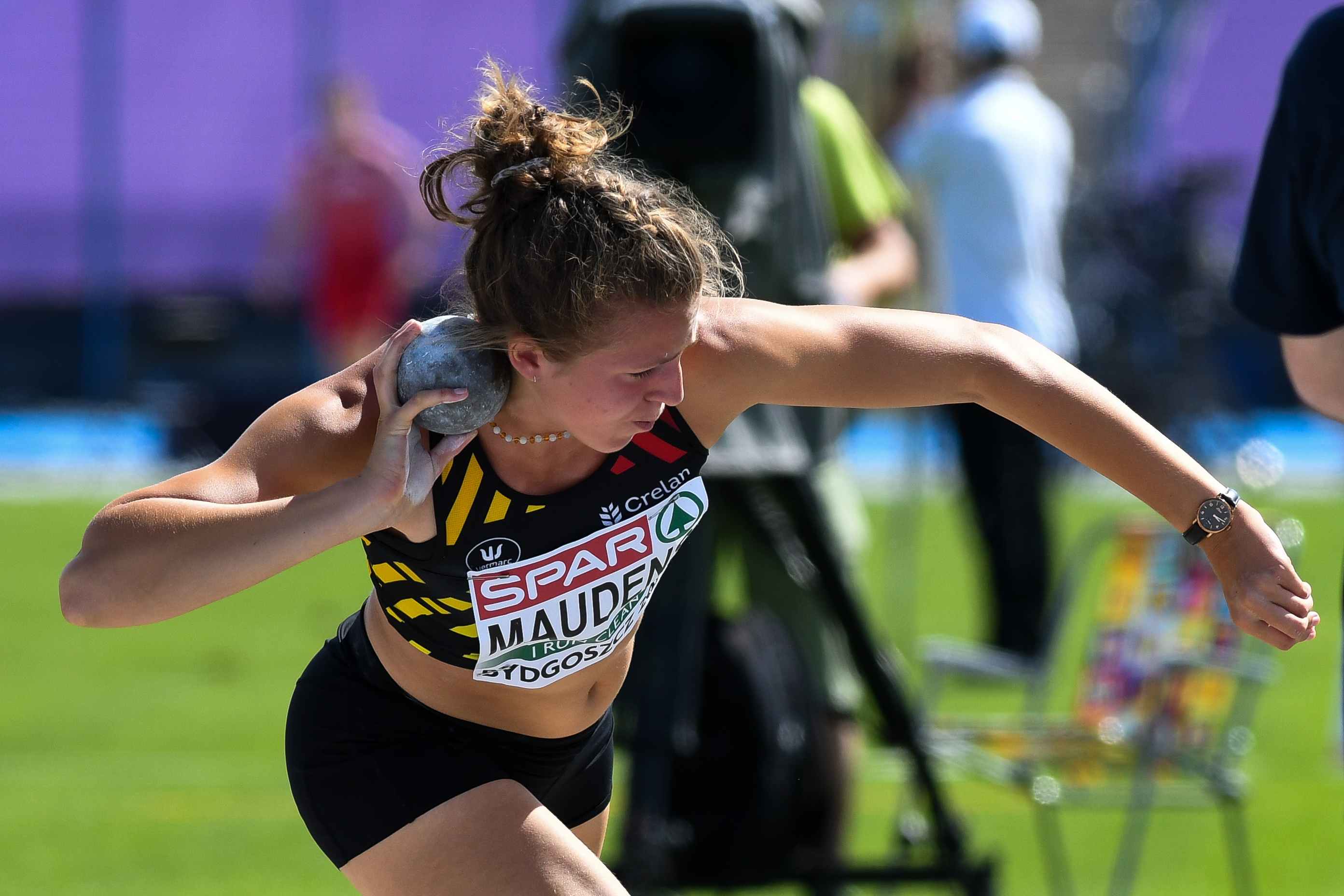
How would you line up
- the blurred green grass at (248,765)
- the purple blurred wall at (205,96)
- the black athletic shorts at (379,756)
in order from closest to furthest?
the black athletic shorts at (379,756)
the blurred green grass at (248,765)
the purple blurred wall at (205,96)

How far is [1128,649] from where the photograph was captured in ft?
13.8

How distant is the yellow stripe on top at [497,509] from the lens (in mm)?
2396

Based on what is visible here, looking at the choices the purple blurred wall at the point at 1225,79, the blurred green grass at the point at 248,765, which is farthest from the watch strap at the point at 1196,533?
the purple blurred wall at the point at 1225,79

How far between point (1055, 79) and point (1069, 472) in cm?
857

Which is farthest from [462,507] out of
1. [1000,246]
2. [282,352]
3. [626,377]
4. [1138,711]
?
[282,352]

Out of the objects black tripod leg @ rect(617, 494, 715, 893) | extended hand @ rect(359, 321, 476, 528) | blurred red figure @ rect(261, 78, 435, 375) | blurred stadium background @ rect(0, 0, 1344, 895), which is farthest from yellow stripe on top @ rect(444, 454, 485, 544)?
blurred red figure @ rect(261, 78, 435, 375)

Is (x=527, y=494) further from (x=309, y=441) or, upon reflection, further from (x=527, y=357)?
(x=309, y=441)

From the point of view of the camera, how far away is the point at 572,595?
244 cm

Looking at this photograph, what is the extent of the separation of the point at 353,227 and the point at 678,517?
1066 centimetres

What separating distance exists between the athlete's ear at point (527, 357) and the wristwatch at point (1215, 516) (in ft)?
3.31

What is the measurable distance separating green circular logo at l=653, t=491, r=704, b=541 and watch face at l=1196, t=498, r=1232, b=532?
77cm

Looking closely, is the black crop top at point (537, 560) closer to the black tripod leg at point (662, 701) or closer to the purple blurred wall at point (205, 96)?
the black tripod leg at point (662, 701)

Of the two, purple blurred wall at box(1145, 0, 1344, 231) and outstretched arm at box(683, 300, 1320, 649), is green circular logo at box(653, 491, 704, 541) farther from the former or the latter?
purple blurred wall at box(1145, 0, 1344, 231)

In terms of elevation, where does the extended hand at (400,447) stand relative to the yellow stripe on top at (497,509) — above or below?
above
